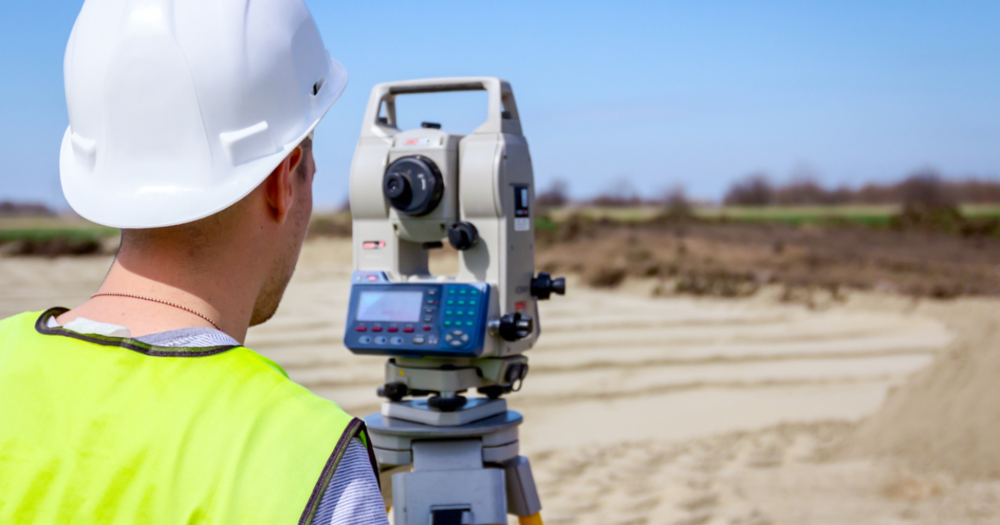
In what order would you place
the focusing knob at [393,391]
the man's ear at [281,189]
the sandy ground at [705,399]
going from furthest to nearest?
the sandy ground at [705,399] → the focusing knob at [393,391] → the man's ear at [281,189]

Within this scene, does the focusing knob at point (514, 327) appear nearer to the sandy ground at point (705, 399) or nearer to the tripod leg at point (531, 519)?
the tripod leg at point (531, 519)

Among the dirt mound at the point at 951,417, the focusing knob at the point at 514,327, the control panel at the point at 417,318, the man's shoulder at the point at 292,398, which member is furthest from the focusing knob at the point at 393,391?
the dirt mound at the point at 951,417

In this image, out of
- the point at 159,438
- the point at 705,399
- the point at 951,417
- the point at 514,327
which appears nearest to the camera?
the point at 159,438

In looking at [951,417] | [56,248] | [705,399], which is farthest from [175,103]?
[56,248]

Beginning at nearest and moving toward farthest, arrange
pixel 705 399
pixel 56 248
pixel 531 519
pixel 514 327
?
pixel 514 327, pixel 531 519, pixel 705 399, pixel 56 248

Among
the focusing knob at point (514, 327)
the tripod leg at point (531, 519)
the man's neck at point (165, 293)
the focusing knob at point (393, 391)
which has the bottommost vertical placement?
the tripod leg at point (531, 519)

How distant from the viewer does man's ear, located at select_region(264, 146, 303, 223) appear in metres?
0.97

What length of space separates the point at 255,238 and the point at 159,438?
0.91ft

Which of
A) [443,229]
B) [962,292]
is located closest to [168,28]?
[443,229]

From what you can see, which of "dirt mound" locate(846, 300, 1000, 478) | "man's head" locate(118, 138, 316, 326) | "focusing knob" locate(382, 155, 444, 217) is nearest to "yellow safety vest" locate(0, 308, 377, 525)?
"man's head" locate(118, 138, 316, 326)

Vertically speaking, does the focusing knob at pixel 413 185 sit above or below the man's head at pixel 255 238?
above

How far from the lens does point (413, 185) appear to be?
2.28 meters

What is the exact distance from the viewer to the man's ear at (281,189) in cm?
97

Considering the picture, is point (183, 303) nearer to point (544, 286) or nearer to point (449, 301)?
point (449, 301)
